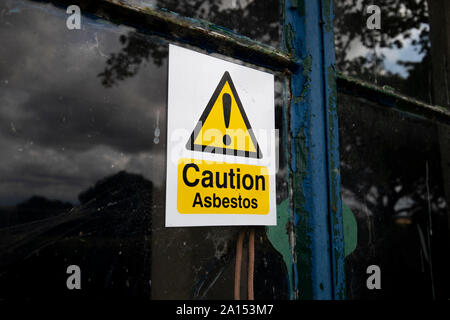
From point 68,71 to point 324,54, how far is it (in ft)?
2.44

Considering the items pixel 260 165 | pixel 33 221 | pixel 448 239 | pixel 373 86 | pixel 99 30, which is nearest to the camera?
pixel 33 221

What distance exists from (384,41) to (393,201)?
0.73 m

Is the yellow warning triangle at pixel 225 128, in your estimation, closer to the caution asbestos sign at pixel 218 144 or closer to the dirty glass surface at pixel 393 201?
the caution asbestos sign at pixel 218 144

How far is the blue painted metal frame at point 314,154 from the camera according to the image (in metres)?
0.92

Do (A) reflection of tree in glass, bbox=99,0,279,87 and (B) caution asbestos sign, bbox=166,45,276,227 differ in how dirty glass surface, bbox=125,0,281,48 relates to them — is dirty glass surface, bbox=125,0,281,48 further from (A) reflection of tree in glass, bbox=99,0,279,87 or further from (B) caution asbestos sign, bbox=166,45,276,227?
(B) caution asbestos sign, bbox=166,45,276,227

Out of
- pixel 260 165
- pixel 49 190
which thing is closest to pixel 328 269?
pixel 260 165

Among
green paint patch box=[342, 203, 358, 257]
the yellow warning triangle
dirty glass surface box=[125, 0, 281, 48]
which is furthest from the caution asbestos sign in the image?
green paint patch box=[342, 203, 358, 257]

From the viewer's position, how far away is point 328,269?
92 centimetres

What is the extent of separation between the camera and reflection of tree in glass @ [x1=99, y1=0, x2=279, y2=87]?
78cm

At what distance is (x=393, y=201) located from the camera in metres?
1.35

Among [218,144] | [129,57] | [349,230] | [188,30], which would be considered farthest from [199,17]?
[349,230]

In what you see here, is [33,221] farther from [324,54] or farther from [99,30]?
→ [324,54]

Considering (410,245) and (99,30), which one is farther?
(410,245)
